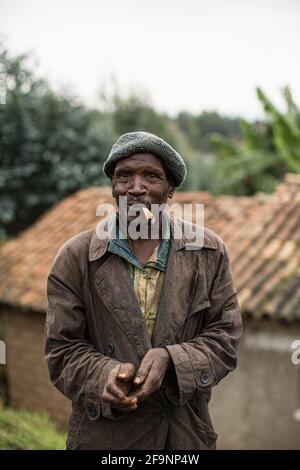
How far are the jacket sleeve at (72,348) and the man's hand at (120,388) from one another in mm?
84

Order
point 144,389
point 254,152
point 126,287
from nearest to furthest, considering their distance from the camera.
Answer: point 144,389, point 126,287, point 254,152

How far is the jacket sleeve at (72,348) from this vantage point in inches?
81.8

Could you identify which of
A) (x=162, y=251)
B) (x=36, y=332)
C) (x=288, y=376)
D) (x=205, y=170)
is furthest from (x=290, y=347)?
(x=205, y=170)

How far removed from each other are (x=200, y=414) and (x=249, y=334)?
4.59 m

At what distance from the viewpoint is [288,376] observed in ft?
22.2

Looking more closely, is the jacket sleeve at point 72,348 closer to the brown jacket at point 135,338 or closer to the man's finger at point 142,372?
the brown jacket at point 135,338

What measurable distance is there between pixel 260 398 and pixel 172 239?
16.9 feet

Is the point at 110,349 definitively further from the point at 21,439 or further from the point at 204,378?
the point at 21,439

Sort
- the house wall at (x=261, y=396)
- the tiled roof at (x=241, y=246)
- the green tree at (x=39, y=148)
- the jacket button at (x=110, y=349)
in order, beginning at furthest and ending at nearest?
the green tree at (x=39, y=148)
the house wall at (x=261, y=396)
the tiled roof at (x=241, y=246)
the jacket button at (x=110, y=349)

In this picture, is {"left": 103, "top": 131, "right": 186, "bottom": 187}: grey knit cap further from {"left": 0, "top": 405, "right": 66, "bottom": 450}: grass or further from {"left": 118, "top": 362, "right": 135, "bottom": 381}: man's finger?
{"left": 0, "top": 405, "right": 66, "bottom": 450}: grass

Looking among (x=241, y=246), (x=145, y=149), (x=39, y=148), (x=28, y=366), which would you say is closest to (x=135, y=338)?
(x=145, y=149)

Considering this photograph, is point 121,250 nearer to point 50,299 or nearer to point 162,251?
point 162,251

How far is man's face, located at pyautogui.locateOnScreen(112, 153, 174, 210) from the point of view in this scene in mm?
2164

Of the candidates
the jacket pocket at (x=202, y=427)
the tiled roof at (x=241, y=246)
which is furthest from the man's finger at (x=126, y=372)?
the tiled roof at (x=241, y=246)
